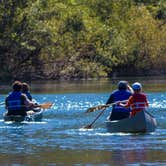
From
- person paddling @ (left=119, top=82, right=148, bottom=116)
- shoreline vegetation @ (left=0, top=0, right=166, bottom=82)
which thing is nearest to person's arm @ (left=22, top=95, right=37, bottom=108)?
person paddling @ (left=119, top=82, right=148, bottom=116)

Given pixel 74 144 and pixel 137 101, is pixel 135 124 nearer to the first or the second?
pixel 137 101

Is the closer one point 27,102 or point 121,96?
point 121,96

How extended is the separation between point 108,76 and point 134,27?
908 centimetres

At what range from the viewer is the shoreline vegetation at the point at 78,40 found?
76562 mm

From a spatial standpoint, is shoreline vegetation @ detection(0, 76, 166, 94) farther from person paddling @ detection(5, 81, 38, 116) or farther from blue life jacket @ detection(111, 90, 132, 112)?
blue life jacket @ detection(111, 90, 132, 112)

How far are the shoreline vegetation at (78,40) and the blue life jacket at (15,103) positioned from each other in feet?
145

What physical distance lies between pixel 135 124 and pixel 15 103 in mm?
6850

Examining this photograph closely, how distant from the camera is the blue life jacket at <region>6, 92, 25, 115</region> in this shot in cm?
3009

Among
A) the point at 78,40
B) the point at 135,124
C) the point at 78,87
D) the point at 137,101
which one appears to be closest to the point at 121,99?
the point at 137,101

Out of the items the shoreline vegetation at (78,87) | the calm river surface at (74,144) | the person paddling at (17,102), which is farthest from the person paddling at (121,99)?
the shoreline vegetation at (78,87)

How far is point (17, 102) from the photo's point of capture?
3019 cm

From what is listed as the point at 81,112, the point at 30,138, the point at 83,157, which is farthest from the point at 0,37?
the point at 83,157

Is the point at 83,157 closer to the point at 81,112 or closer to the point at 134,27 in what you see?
the point at 81,112

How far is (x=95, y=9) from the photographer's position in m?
99.0
